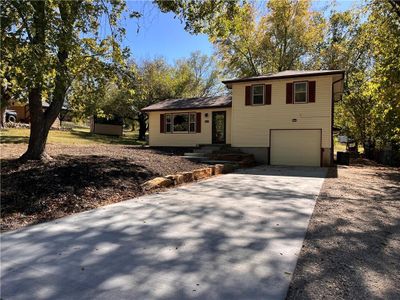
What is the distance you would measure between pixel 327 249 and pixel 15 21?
6.25 meters

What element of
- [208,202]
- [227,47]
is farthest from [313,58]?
[208,202]

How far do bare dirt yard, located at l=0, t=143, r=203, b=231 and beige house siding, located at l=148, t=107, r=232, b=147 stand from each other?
9485 mm

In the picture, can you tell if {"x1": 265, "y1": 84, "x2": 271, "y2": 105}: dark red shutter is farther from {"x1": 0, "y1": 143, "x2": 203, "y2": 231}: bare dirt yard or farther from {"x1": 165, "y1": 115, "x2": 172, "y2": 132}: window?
{"x1": 0, "y1": 143, "x2": 203, "y2": 231}: bare dirt yard

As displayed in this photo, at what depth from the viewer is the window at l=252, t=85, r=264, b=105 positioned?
1656 cm

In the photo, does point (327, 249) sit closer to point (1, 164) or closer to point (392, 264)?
point (392, 264)

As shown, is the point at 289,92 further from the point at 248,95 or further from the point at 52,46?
the point at 52,46

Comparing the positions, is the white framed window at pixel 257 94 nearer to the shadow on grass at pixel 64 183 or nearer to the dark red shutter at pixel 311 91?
the dark red shutter at pixel 311 91

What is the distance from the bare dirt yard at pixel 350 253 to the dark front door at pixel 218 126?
39.5 ft

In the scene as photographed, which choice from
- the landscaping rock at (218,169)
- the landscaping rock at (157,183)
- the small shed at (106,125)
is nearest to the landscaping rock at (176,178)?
the landscaping rock at (157,183)

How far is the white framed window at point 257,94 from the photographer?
1656 centimetres

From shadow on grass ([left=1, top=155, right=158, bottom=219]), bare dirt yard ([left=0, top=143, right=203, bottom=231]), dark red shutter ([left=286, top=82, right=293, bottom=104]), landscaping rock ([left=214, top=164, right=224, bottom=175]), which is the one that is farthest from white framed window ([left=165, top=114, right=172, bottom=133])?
shadow on grass ([left=1, top=155, right=158, bottom=219])

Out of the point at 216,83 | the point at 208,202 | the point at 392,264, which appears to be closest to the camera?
the point at 392,264

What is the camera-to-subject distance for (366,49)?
75.2 ft

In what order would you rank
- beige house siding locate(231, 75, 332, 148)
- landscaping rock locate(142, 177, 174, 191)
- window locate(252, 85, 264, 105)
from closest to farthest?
landscaping rock locate(142, 177, 174, 191), beige house siding locate(231, 75, 332, 148), window locate(252, 85, 264, 105)
